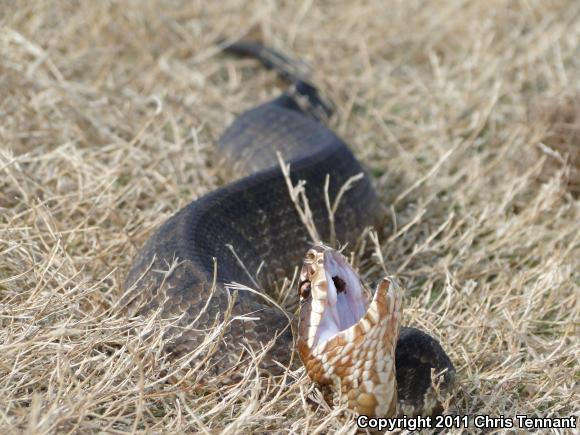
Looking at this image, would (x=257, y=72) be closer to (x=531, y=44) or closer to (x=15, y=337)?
(x=531, y=44)

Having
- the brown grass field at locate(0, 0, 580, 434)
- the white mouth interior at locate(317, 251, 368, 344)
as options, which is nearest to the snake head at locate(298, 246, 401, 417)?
the white mouth interior at locate(317, 251, 368, 344)

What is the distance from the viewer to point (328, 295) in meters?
3.14

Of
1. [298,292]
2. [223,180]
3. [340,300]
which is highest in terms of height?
[340,300]

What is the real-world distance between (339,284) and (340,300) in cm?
6

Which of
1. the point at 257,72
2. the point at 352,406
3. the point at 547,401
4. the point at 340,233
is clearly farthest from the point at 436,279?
the point at 257,72

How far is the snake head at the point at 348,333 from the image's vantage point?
10.0 ft

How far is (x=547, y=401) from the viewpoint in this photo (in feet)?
11.9

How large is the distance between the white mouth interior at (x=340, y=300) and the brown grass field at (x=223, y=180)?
278 millimetres

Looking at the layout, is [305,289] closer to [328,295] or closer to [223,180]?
[328,295]

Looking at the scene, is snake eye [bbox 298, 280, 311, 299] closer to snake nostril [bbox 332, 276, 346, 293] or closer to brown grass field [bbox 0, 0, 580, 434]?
snake nostril [bbox 332, 276, 346, 293]

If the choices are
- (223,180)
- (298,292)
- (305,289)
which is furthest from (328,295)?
(223,180)

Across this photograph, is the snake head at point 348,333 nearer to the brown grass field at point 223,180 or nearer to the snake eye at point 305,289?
the snake eye at point 305,289

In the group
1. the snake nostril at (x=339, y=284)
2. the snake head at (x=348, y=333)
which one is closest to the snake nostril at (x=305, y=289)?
the snake head at (x=348, y=333)

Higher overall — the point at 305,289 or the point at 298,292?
the point at 305,289
